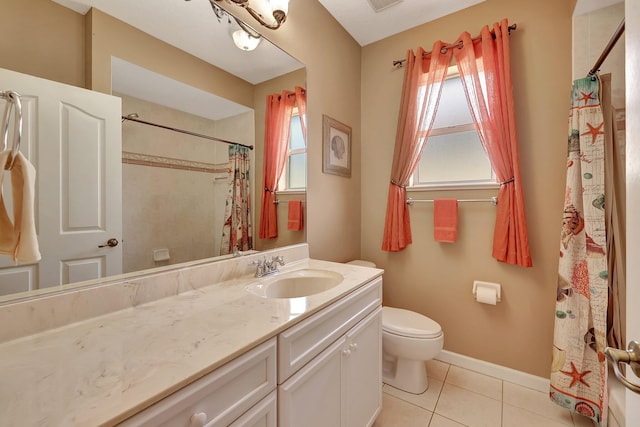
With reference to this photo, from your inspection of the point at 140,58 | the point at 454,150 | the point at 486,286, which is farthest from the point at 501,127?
the point at 140,58

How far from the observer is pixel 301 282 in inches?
56.1

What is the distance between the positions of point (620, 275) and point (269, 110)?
2.06 metres

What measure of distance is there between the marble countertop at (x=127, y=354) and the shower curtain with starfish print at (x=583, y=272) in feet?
4.62

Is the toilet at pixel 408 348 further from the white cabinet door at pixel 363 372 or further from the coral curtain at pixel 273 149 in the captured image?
the coral curtain at pixel 273 149

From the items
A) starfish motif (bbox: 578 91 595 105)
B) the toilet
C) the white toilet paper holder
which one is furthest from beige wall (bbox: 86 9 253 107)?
the white toilet paper holder

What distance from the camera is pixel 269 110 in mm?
1557

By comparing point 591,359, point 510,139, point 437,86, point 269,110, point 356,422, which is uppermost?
point 437,86

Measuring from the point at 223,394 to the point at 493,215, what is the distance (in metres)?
1.94

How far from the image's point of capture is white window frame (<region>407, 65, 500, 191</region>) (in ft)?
6.19

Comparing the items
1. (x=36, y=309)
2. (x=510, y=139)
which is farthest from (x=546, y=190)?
(x=36, y=309)

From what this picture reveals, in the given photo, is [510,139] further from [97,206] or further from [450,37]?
[97,206]

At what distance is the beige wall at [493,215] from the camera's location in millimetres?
1671

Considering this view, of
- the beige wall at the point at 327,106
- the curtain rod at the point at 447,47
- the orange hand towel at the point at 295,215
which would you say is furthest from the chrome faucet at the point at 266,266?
the curtain rod at the point at 447,47

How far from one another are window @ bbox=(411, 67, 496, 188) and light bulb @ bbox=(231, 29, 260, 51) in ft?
4.75
